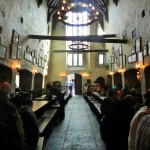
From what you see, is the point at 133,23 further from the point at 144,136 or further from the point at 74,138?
the point at 144,136

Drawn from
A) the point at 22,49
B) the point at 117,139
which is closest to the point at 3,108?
the point at 117,139

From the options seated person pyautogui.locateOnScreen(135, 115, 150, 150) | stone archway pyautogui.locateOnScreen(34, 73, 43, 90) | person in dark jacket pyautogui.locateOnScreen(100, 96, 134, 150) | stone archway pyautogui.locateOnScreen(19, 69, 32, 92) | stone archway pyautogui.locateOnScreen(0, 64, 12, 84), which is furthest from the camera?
stone archway pyautogui.locateOnScreen(34, 73, 43, 90)

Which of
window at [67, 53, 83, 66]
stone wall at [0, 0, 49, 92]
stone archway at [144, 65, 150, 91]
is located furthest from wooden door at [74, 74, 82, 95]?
stone archway at [144, 65, 150, 91]

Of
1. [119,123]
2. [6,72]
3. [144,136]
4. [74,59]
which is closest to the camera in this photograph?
[144,136]

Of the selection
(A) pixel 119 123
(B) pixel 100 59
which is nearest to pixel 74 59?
(B) pixel 100 59

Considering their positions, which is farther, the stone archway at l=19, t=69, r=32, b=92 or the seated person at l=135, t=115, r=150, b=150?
the stone archway at l=19, t=69, r=32, b=92

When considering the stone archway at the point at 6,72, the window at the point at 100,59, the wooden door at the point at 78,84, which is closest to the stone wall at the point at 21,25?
the stone archway at the point at 6,72

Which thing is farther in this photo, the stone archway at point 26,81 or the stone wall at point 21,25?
the stone archway at point 26,81

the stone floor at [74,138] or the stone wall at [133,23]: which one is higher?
the stone wall at [133,23]

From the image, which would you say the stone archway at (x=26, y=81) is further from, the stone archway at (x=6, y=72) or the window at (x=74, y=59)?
the window at (x=74, y=59)

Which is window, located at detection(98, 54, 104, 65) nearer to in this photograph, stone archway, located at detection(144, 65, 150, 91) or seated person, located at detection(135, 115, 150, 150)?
stone archway, located at detection(144, 65, 150, 91)

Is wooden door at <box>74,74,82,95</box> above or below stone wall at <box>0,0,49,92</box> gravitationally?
below

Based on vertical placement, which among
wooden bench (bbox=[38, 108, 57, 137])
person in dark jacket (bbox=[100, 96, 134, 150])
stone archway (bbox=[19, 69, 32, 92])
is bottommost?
wooden bench (bbox=[38, 108, 57, 137])

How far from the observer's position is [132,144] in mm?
2023
